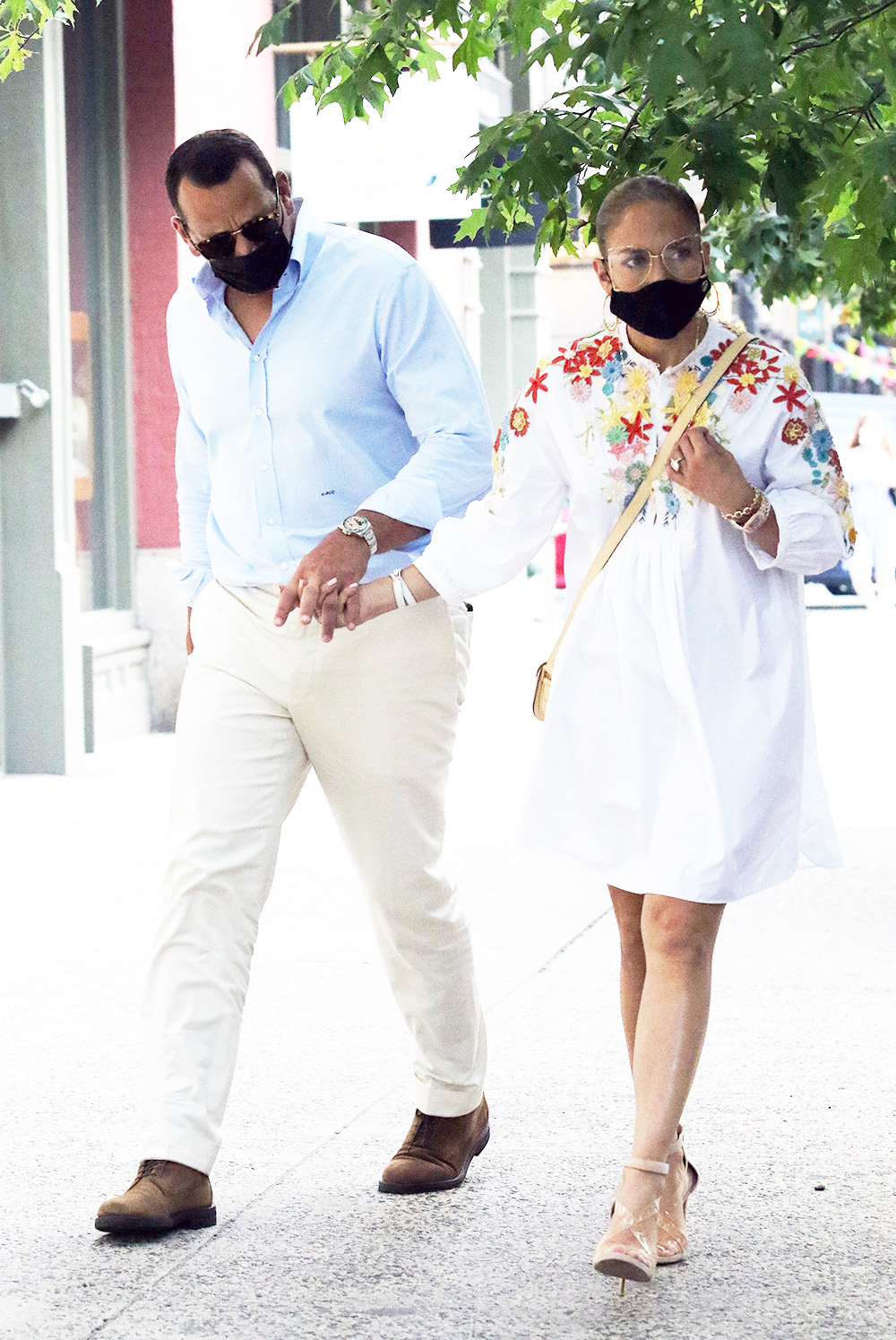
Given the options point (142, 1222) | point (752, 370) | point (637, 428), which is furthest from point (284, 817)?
point (752, 370)

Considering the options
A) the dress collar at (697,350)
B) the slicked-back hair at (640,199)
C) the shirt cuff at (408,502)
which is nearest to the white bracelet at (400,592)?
the shirt cuff at (408,502)

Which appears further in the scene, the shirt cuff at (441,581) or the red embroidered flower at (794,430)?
the shirt cuff at (441,581)

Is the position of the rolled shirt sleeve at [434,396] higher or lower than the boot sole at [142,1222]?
higher

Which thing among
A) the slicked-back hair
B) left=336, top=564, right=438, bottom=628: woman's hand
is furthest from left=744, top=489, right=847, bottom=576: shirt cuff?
left=336, top=564, right=438, bottom=628: woman's hand

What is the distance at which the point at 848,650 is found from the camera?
1614cm

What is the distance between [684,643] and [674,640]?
2 centimetres

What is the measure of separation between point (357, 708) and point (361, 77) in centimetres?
156

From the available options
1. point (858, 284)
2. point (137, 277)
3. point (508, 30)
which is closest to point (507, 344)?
point (137, 277)

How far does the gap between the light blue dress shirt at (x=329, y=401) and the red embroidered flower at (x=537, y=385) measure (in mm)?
253

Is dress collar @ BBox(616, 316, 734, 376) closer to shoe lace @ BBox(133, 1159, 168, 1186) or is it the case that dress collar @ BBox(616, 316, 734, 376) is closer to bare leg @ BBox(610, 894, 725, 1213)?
bare leg @ BBox(610, 894, 725, 1213)

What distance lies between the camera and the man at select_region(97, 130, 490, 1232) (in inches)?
146

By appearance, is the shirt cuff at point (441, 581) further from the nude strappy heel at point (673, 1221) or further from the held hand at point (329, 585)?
the nude strappy heel at point (673, 1221)

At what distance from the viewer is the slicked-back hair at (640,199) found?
3.45 metres

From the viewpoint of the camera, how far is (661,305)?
3.45 meters
